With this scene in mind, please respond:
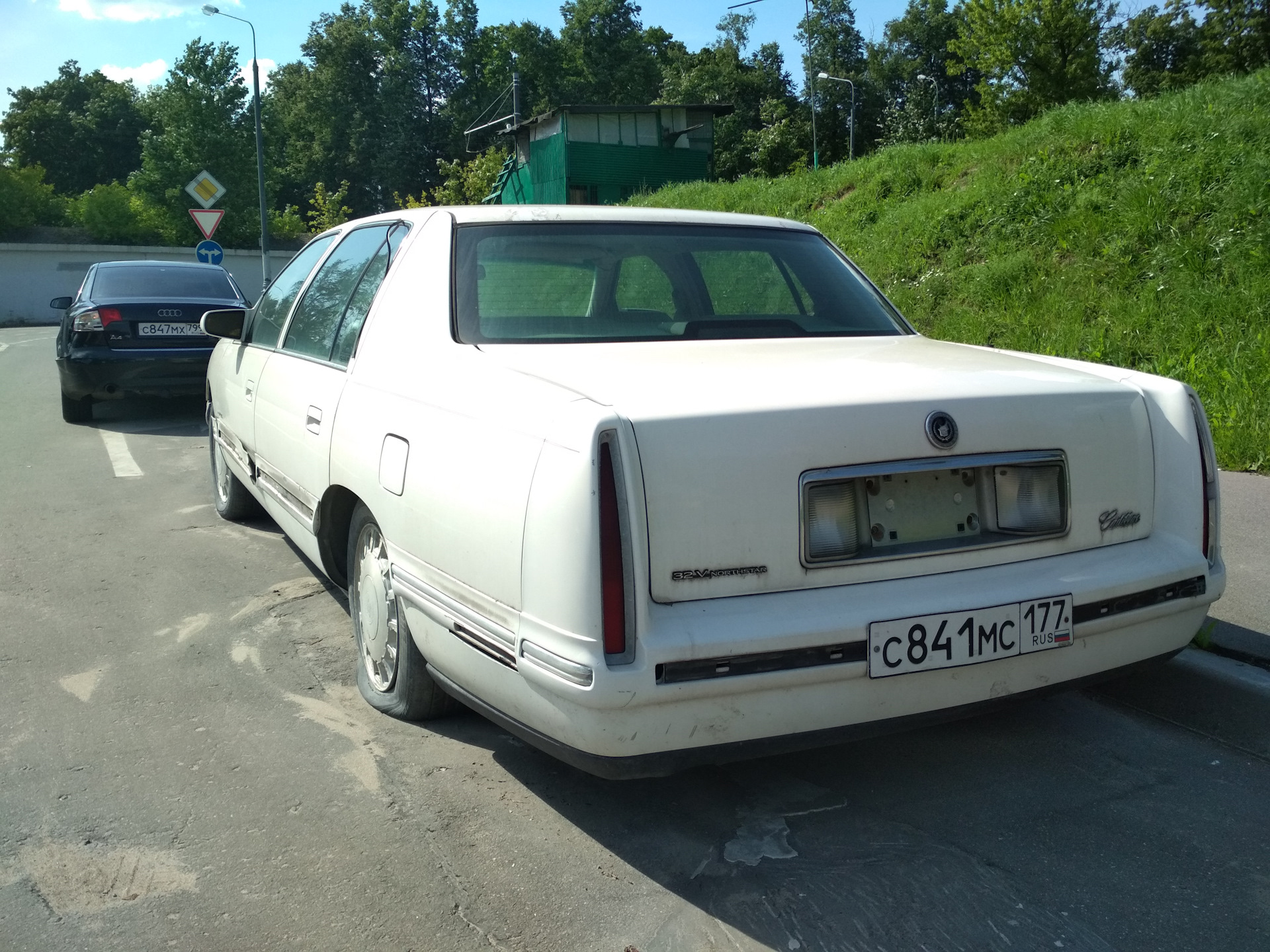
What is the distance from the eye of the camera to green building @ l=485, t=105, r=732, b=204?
3719 cm

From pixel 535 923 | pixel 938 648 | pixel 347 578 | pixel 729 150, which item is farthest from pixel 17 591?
pixel 729 150

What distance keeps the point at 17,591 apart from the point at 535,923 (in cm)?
365

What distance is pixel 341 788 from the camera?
3025mm

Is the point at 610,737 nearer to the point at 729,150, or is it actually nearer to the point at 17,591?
the point at 17,591

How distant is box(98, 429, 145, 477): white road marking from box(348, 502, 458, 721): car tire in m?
5.02

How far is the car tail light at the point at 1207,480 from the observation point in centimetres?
298

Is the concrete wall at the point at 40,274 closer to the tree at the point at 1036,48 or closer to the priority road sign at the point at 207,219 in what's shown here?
the priority road sign at the point at 207,219

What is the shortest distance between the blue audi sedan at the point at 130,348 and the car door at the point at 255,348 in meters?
4.96

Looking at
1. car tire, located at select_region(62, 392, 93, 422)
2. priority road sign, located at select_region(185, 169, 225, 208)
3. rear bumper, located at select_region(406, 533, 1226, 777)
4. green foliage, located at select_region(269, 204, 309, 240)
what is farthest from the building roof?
rear bumper, located at select_region(406, 533, 1226, 777)

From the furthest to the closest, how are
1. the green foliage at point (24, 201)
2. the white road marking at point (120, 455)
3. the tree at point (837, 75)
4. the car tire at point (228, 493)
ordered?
the tree at point (837, 75) → the green foliage at point (24, 201) → the white road marking at point (120, 455) → the car tire at point (228, 493)

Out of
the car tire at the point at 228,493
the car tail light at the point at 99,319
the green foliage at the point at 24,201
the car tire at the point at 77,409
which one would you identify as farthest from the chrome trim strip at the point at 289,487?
the green foliage at the point at 24,201

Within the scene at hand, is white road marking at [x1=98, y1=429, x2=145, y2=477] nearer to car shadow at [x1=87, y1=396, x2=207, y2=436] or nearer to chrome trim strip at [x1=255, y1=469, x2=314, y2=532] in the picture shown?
car shadow at [x1=87, y1=396, x2=207, y2=436]

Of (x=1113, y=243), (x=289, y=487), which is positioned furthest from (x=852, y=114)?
(x=289, y=487)

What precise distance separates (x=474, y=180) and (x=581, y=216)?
4211cm
